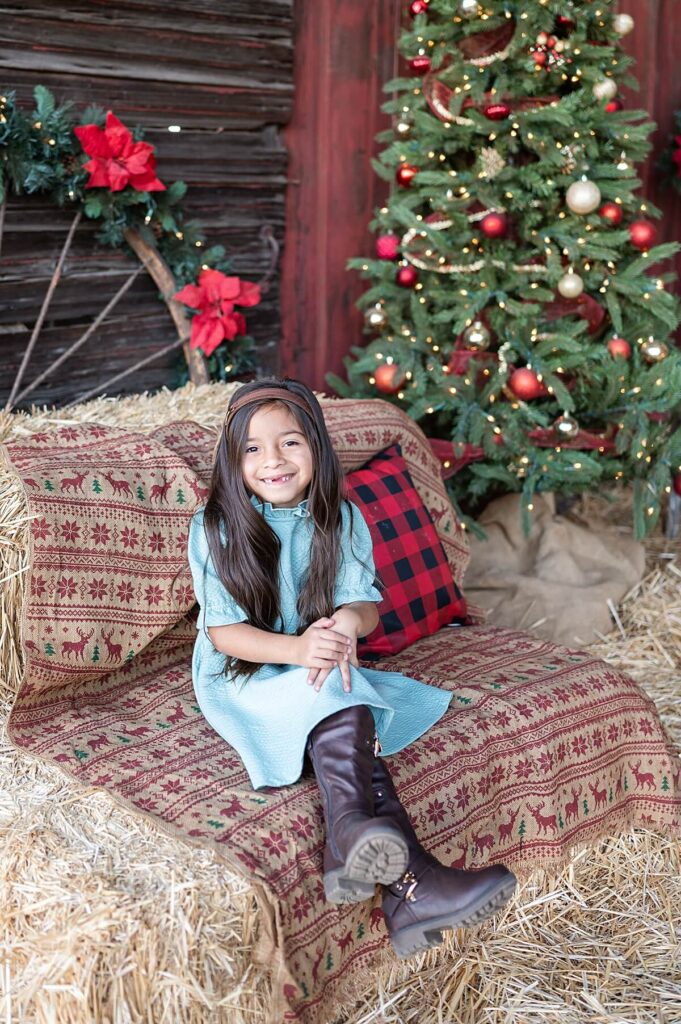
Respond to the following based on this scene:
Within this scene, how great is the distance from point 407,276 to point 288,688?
79.0 inches

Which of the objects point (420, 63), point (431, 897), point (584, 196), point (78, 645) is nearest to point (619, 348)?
point (584, 196)

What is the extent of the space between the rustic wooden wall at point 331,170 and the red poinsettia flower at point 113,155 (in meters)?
1.01

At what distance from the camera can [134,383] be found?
385 centimetres

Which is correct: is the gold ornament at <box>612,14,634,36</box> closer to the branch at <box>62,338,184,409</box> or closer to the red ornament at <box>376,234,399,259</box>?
the red ornament at <box>376,234,399,259</box>

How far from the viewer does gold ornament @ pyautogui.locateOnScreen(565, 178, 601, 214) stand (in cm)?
351

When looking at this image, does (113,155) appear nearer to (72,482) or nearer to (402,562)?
(72,482)

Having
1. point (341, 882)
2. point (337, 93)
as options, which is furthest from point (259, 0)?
point (341, 882)

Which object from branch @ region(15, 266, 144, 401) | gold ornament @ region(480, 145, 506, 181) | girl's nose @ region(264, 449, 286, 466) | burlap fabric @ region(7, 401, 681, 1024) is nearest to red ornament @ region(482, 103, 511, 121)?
gold ornament @ region(480, 145, 506, 181)

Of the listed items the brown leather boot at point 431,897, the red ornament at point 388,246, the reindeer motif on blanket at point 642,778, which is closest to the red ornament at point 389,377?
the red ornament at point 388,246

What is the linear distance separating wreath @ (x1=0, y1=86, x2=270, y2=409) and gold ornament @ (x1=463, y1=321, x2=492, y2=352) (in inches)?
30.9

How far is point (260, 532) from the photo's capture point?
7.69 feet

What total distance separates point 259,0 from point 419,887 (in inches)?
130

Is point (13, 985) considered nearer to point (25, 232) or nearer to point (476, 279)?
point (25, 232)

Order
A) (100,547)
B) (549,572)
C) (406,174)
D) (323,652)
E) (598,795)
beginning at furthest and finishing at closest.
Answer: (549,572)
(406,174)
(598,795)
(100,547)
(323,652)
